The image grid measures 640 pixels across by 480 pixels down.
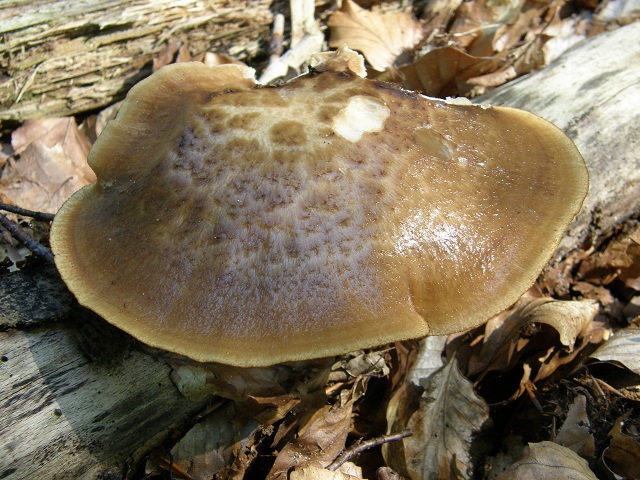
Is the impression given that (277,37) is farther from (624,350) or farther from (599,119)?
(624,350)

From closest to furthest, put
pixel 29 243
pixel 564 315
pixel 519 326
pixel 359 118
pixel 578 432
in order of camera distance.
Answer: pixel 359 118 → pixel 578 432 → pixel 29 243 → pixel 564 315 → pixel 519 326

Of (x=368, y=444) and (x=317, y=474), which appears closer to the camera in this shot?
(x=317, y=474)

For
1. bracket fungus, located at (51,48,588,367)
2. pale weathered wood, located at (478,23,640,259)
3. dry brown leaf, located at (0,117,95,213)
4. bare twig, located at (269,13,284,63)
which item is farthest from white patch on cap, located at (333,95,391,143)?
dry brown leaf, located at (0,117,95,213)

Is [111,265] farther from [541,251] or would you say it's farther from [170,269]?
[541,251]

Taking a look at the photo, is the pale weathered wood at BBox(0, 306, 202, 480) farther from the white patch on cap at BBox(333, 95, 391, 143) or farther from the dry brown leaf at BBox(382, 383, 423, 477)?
the white patch on cap at BBox(333, 95, 391, 143)

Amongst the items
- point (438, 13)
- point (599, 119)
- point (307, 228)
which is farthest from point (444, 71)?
point (307, 228)

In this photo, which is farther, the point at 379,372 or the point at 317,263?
the point at 379,372

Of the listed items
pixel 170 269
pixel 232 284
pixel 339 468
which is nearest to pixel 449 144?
pixel 232 284
